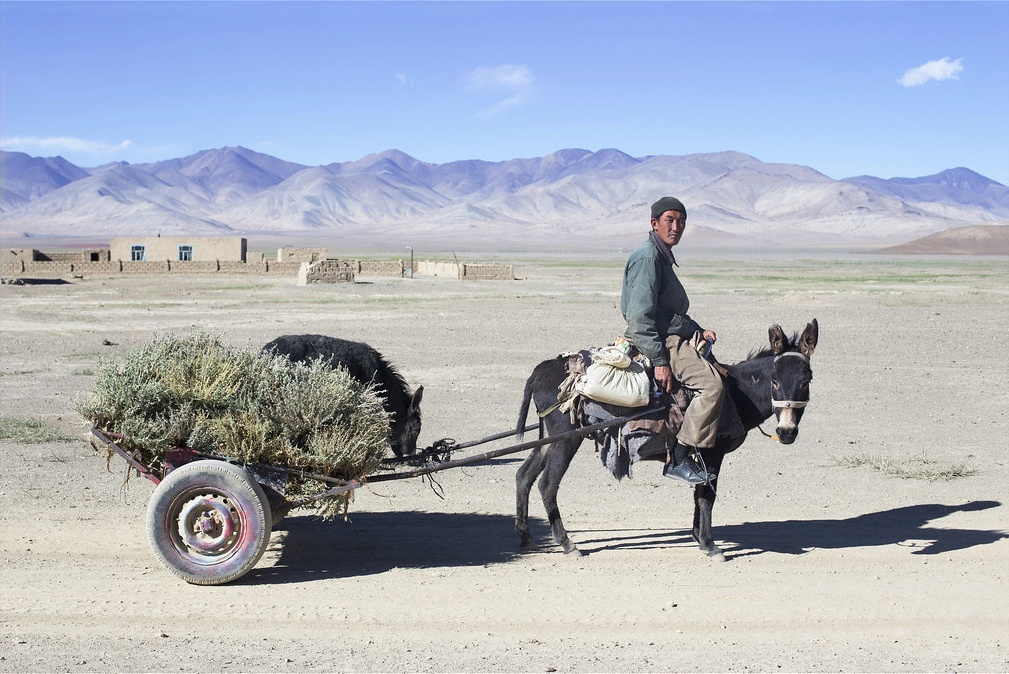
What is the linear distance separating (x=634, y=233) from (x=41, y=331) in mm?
177650

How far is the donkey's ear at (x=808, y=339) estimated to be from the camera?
723 centimetres

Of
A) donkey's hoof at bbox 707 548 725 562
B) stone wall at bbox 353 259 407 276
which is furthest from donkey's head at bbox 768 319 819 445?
stone wall at bbox 353 259 407 276

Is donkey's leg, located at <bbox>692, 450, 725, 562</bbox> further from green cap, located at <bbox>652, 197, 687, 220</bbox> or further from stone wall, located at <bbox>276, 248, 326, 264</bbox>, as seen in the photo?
stone wall, located at <bbox>276, 248, 326, 264</bbox>

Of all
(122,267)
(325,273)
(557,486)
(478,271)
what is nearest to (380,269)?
(478,271)

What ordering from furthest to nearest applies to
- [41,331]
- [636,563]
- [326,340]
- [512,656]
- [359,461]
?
[41,331], [326,340], [636,563], [359,461], [512,656]

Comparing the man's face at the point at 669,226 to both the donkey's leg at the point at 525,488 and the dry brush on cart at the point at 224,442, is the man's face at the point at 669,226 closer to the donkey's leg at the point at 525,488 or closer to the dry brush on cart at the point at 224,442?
the donkey's leg at the point at 525,488

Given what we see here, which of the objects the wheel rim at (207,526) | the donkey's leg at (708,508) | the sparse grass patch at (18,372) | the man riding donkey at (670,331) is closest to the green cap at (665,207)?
the man riding donkey at (670,331)

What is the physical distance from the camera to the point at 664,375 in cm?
702

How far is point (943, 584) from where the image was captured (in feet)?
22.0

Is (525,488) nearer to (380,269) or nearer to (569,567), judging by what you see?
(569,567)

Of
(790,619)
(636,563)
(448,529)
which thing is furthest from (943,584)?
(448,529)

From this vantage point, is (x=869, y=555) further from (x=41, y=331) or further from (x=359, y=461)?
(x=41, y=331)

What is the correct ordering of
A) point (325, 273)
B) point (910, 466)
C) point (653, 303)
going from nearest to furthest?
1. point (653, 303)
2. point (910, 466)
3. point (325, 273)

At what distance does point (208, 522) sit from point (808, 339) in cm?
409
